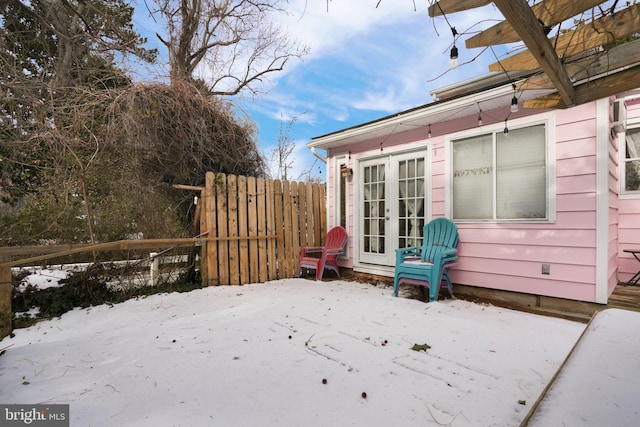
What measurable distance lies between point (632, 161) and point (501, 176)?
5.84 ft

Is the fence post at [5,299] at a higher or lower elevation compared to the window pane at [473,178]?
lower

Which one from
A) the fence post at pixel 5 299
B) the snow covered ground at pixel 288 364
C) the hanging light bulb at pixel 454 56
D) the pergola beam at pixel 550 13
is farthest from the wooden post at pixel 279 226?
the pergola beam at pixel 550 13

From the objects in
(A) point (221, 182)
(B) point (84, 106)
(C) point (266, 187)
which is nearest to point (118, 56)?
(B) point (84, 106)

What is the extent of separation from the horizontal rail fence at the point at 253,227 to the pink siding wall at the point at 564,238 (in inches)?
104

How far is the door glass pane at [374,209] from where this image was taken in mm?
4934

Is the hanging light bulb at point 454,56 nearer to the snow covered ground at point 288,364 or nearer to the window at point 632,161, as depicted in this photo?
the snow covered ground at point 288,364

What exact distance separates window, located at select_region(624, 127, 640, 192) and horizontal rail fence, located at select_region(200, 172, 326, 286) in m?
4.52

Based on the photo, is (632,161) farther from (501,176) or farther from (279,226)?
(279,226)

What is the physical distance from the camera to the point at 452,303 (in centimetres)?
362

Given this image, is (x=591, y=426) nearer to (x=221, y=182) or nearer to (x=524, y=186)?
(x=524, y=186)

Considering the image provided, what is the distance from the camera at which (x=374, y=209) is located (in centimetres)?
505

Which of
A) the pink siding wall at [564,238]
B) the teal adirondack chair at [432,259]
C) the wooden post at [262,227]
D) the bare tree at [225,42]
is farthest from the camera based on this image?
the bare tree at [225,42]

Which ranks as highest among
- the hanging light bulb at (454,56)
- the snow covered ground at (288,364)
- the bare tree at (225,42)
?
the bare tree at (225,42)

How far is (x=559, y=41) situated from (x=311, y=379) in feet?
8.52
